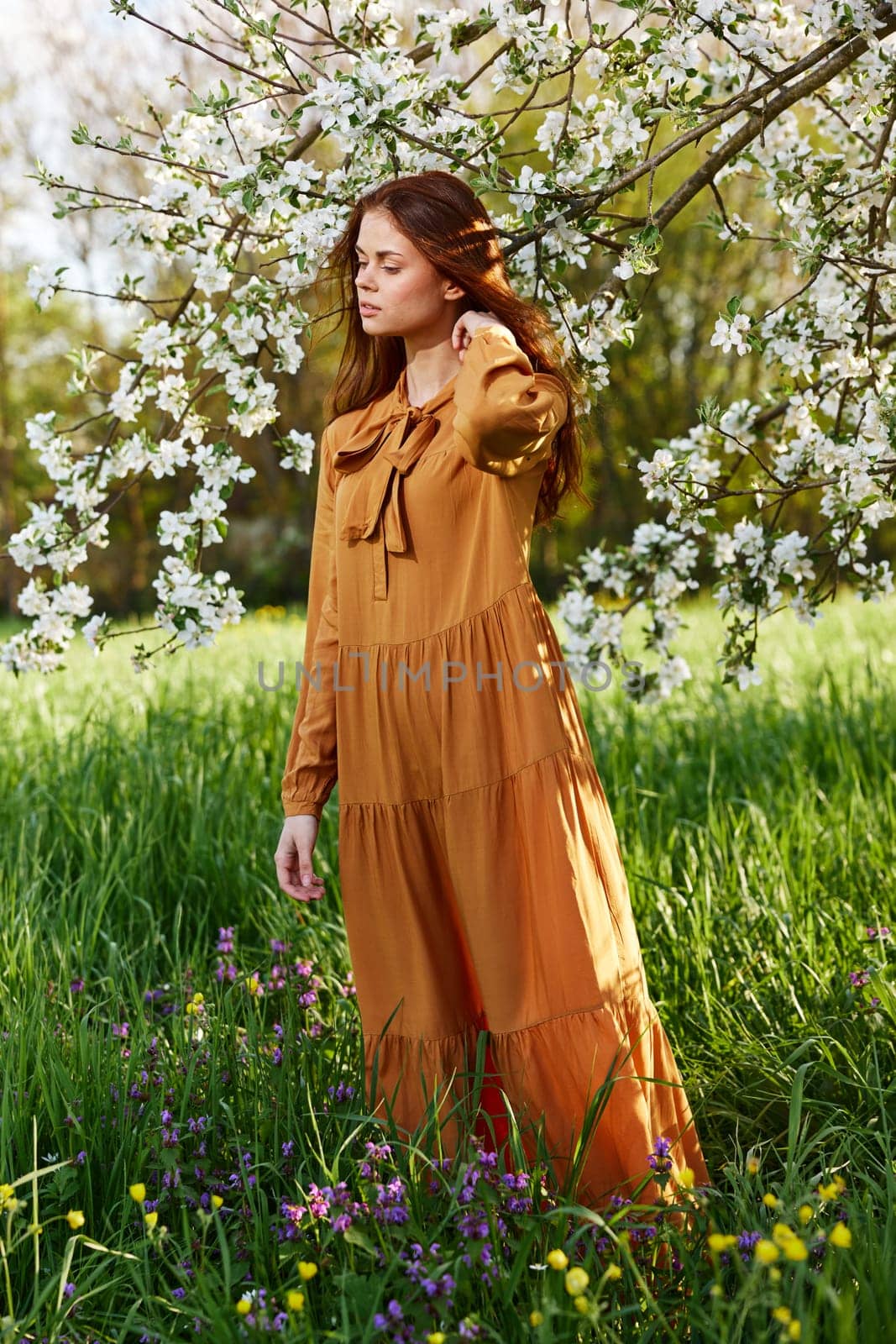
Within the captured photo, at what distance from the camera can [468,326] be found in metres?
2.00

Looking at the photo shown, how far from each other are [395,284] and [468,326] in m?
0.14

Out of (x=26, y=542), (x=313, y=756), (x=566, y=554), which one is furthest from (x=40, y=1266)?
(x=566, y=554)

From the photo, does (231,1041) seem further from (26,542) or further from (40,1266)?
(26,542)

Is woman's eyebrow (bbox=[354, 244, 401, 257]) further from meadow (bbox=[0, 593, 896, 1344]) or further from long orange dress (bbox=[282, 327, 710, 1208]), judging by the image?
meadow (bbox=[0, 593, 896, 1344])

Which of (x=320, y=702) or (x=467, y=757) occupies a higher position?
(x=320, y=702)

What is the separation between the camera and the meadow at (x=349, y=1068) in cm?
162

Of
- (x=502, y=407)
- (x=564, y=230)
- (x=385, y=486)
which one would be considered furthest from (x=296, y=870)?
(x=564, y=230)

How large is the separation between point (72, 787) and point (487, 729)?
7.41ft

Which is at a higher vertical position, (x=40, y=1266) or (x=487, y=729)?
(x=487, y=729)

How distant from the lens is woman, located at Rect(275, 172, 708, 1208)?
1938mm

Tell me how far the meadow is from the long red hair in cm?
119

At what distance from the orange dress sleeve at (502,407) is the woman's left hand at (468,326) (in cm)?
4

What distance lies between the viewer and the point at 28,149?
15.2m

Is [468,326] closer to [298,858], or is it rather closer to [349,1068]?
[298,858]
